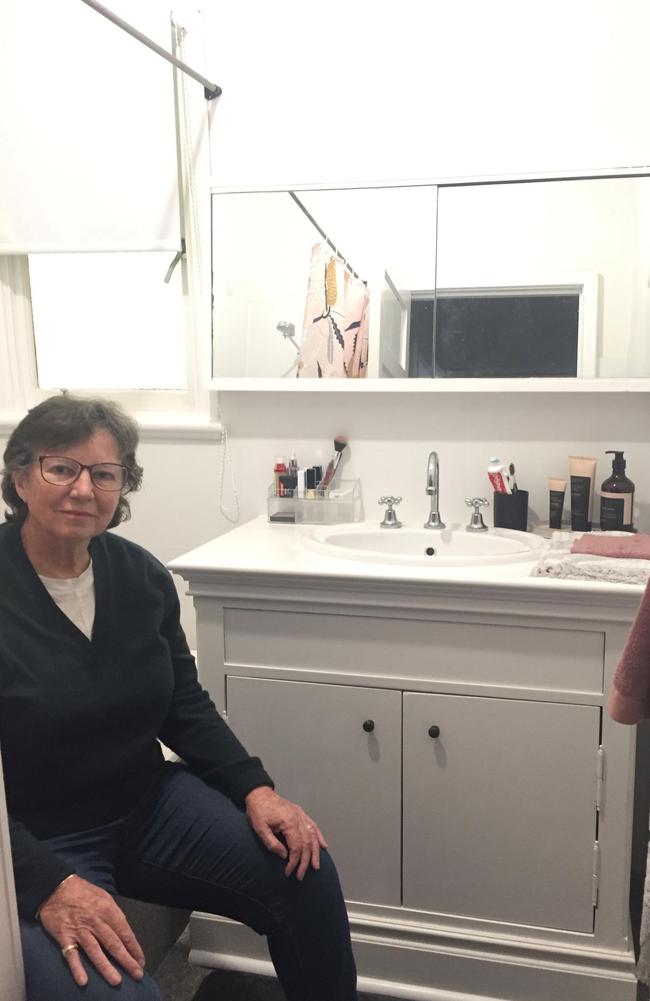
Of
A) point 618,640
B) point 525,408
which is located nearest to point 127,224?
point 525,408

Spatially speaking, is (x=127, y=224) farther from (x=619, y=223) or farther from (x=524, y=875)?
(x=524, y=875)

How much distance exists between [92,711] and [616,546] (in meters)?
0.99

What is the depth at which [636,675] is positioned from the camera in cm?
96

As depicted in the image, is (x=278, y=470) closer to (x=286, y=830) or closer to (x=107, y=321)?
(x=107, y=321)

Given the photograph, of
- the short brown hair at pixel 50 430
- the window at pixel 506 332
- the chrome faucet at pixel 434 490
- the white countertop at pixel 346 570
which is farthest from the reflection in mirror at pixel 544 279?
the short brown hair at pixel 50 430

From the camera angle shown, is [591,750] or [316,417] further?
[316,417]

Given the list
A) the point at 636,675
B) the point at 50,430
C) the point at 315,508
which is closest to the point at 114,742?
the point at 50,430

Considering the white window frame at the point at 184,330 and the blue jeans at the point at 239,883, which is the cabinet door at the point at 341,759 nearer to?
the blue jeans at the point at 239,883

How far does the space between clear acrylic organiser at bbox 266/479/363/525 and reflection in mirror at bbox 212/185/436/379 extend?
0.28 m

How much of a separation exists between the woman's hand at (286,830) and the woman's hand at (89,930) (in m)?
0.26

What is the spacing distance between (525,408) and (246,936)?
1.28m

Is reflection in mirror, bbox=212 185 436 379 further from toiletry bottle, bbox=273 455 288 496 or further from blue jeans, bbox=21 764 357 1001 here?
blue jeans, bbox=21 764 357 1001

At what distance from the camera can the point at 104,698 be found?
121 cm

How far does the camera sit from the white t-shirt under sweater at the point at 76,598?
1258 mm
